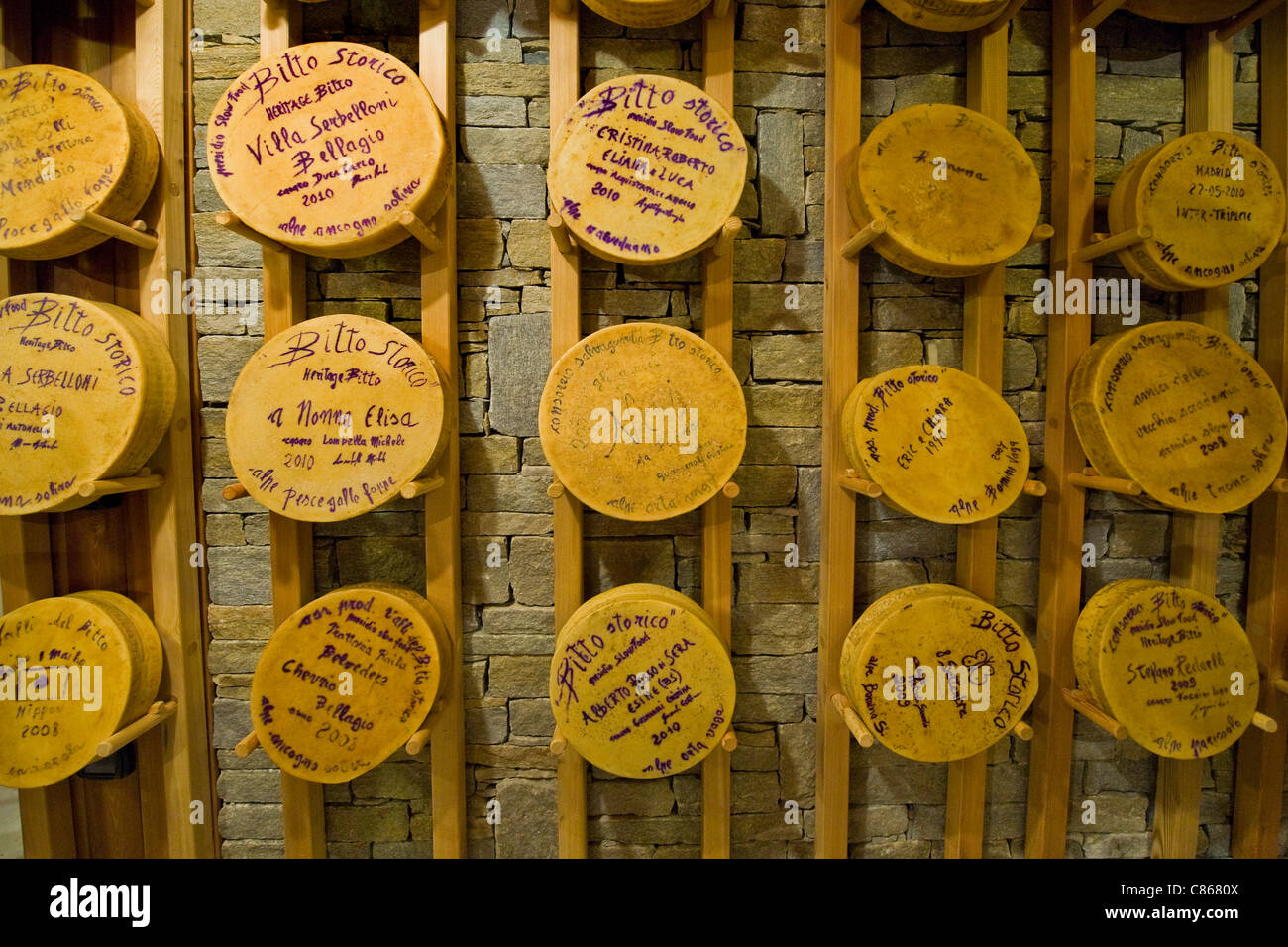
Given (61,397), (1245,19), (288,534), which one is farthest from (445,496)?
(1245,19)

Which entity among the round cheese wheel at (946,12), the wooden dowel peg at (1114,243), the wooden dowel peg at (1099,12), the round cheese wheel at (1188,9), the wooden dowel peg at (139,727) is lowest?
the wooden dowel peg at (139,727)

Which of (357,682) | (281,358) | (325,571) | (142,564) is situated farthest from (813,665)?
(142,564)

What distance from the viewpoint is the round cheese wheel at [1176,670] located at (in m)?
1.64

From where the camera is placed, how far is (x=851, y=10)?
1.62 m

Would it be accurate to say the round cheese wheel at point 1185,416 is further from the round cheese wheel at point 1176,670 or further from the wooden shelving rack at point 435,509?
the wooden shelving rack at point 435,509

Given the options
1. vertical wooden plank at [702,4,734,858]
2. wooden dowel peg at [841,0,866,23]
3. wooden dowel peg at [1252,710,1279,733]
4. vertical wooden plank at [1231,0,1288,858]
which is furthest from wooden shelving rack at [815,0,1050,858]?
vertical wooden plank at [1231,0,1288,858]

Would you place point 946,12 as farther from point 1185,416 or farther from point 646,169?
point 1185,416

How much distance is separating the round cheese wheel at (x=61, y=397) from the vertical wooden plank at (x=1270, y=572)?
3.54 metres

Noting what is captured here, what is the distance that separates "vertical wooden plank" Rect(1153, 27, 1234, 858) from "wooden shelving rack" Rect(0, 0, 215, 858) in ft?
10.6

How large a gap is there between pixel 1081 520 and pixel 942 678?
71 centimetres

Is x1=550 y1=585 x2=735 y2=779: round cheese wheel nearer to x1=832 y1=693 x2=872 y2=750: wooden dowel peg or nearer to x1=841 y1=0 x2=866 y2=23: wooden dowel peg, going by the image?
x1=832 y1=693 x2=872 y2=750: wooden dowel peg

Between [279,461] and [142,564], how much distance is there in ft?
2.56

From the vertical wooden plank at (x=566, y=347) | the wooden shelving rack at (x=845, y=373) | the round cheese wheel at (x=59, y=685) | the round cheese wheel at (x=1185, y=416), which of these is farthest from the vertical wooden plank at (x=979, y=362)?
the round cheese wheel at (x=59, y=685)

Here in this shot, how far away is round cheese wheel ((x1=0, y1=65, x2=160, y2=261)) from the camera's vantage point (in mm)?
1543
